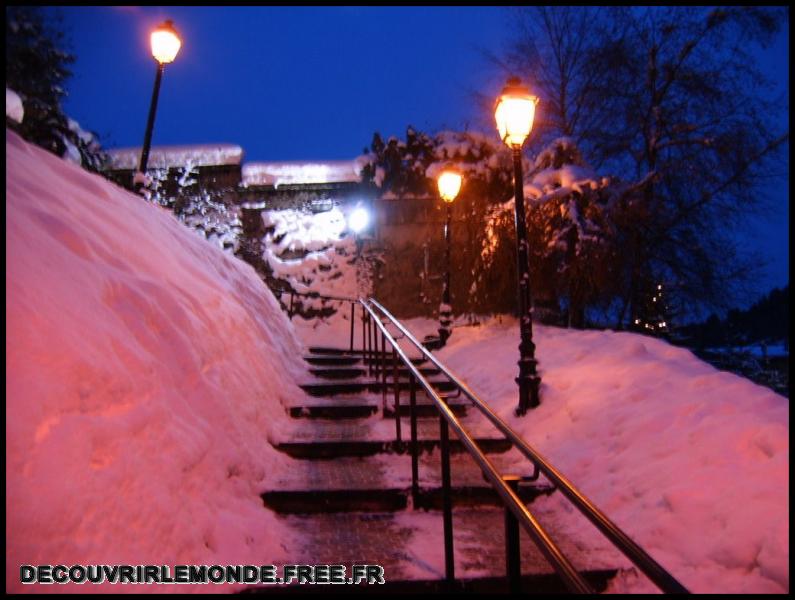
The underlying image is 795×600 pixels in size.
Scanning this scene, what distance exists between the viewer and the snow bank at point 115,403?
242 centimetres

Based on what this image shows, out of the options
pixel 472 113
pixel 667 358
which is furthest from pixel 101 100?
pixel 667 358

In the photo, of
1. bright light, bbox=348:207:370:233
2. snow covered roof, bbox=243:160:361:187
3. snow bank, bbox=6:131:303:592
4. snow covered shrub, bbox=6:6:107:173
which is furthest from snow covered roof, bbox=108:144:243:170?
snow bank, bbox=6:131:303:592

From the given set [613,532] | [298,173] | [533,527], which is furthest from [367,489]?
[298,173]

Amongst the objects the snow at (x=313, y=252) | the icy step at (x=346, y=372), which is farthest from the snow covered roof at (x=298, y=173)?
the icy step at (x=346, y=372)

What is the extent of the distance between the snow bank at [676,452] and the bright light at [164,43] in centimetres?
637

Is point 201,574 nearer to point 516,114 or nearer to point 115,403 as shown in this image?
point 115,403

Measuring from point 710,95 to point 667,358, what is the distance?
933 centimetres

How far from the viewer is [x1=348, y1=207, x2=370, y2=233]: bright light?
53.6 feet

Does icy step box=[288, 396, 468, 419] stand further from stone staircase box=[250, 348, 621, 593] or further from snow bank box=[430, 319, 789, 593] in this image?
snow bank box=[430, 319, 789, 593]

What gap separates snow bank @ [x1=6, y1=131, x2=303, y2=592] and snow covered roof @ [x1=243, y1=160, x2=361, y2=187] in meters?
11.7

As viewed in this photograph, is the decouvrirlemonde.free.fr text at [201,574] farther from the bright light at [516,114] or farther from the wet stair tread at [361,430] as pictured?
the bright light at [516,114]

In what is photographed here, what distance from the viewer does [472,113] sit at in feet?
52.3

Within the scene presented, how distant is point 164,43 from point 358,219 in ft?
29.7

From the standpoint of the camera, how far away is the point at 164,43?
7699 millimetres
